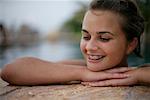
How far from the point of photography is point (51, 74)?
2.05 meters

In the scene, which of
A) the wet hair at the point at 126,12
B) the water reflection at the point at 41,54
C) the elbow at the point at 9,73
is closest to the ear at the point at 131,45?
the wet hair at the point at 126,12

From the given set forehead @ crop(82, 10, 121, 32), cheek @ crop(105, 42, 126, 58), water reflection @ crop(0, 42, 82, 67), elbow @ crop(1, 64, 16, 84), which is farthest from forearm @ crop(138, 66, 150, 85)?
water reflection @ crop(0, 42, 82, 67)

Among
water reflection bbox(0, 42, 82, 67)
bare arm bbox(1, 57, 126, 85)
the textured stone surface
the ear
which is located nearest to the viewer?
the textured stone surface

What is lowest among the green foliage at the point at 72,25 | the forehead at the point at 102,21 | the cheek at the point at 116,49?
the green foliage at the point at 72,25

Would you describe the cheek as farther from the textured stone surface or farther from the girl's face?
the textured stone surface

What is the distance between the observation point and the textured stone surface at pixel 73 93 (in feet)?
5.86

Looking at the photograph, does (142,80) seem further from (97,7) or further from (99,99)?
(97,7)

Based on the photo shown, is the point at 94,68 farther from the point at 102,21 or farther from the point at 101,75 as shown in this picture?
the point at 102,21

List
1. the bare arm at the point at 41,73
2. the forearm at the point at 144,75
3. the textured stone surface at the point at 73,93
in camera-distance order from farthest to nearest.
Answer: the bare arm at the point at 41,73
the forearm at the point at 144,75
the textured stone surface at the point at 73,93

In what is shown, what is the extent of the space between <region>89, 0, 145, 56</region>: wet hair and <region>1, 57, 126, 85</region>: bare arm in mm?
347

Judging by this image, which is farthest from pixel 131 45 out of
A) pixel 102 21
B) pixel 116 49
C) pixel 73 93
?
pixel 73 93

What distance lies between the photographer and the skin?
1969 mm

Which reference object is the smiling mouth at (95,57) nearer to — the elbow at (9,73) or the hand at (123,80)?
the hand at (123,80)

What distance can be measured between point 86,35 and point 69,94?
386mm
